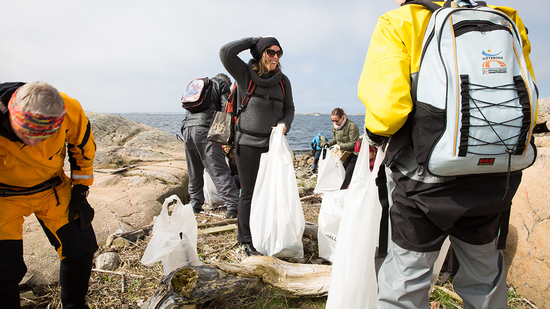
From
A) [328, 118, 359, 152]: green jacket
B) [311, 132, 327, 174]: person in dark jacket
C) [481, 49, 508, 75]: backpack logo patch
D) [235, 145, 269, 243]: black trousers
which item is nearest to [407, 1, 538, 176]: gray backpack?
[481, 49, 508, 75]: backpack logo patch

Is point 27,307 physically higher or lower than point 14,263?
lower

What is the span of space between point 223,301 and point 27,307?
1367mm

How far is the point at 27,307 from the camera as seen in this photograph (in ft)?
6.93

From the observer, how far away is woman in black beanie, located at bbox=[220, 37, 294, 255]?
269 cm

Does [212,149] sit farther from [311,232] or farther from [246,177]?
[311,232]

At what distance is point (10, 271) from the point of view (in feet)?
5.49

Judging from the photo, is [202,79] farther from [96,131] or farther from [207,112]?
[96,131]

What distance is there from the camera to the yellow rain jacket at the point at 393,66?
128cm

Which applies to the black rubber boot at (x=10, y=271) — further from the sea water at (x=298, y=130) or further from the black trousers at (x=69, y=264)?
the sea water at (x=298, y=130)

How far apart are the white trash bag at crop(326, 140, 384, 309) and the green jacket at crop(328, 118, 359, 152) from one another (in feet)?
12.6

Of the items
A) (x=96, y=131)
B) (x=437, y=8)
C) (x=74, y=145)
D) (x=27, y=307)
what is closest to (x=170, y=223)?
(x=74, y=145)

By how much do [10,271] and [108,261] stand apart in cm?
102

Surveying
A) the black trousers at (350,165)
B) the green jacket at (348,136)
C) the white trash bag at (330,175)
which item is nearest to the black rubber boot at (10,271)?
the white trash bag at (330,175)

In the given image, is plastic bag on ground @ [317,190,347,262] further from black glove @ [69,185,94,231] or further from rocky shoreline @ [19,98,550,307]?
black glove @ [69,185,94,231]
